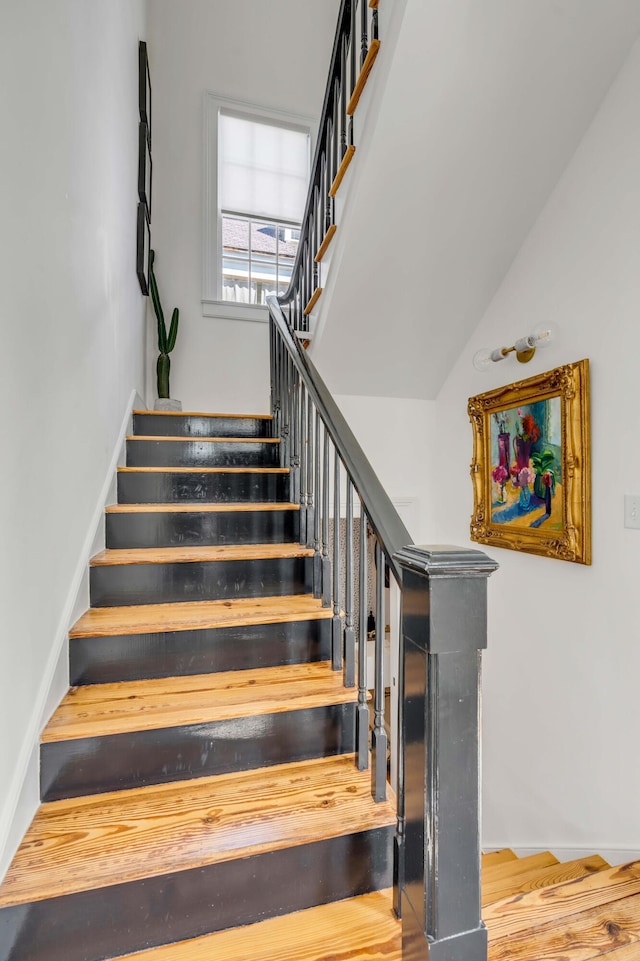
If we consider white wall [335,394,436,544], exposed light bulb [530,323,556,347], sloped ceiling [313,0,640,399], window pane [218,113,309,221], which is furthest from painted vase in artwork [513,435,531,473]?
window pane [218,113,309,221]

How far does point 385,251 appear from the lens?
235cm

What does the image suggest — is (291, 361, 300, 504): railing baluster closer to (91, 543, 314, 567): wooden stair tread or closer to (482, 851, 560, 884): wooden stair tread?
(91, 543, 314, 567): wooden stair tread

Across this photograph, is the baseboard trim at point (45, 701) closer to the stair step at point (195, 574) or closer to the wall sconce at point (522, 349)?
the stair step at point (195, 574)

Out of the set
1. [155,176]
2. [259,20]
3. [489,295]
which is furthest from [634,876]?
[259,20]

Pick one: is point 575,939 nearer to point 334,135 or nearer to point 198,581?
point 198,581

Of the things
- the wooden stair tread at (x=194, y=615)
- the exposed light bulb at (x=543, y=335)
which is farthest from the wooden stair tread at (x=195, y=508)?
the exposed light bulb at (x=543, y=335)

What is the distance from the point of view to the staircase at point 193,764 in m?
0.98

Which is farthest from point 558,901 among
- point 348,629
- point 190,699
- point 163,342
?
point 163,342

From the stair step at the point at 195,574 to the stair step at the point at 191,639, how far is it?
0.05 m

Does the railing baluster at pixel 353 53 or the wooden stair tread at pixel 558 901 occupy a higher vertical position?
the railing baluster at pixel 353 53

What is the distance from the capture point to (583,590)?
2.05 meters

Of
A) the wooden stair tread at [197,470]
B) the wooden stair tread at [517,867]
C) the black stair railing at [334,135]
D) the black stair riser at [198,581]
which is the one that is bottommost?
the wooden stair tread at [517,867]

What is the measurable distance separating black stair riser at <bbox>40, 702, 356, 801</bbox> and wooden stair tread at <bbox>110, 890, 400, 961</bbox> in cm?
34

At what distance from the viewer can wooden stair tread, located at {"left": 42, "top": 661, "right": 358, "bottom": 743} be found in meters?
1.25
